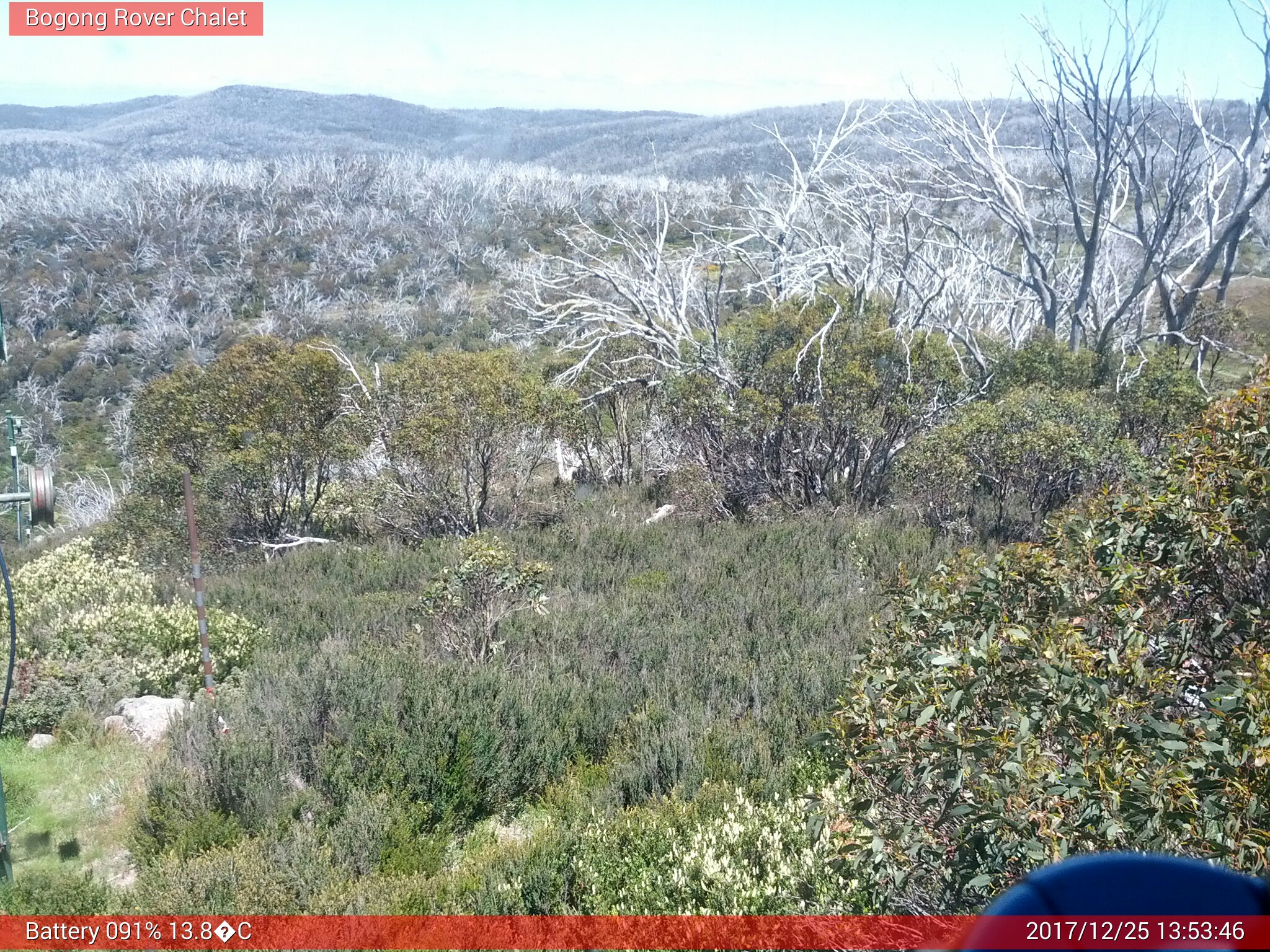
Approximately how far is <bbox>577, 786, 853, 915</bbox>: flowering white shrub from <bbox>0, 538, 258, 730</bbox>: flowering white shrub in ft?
13.7

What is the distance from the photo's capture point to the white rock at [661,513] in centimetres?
1191

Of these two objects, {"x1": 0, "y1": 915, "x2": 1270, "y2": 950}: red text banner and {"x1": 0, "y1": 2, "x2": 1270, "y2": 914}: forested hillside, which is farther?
{"x1": 0, "y1": 915, "x2": 1270, "y2": 950}: red text banner

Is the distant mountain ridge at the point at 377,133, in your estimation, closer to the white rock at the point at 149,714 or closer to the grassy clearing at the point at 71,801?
the white rock at the point at 149,714

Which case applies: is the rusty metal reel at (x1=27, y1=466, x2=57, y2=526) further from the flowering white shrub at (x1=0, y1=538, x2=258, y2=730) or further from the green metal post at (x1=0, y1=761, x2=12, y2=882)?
the flowering white shrub at (x1=0, y1=538, x2=258, y2=730)

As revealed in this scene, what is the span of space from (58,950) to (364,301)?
4044 cm

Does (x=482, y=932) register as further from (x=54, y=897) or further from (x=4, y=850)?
(x=4, y=850)

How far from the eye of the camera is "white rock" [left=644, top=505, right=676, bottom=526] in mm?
11905

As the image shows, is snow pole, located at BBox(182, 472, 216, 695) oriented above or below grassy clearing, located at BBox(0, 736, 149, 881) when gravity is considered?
above

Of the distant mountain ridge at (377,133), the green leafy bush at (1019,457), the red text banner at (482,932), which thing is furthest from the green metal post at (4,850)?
the distant mountain ridge at (377,133)

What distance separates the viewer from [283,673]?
621 cm

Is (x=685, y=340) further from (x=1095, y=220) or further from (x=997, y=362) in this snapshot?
(x=1095, y=220)

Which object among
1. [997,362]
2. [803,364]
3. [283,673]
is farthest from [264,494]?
[997,362]

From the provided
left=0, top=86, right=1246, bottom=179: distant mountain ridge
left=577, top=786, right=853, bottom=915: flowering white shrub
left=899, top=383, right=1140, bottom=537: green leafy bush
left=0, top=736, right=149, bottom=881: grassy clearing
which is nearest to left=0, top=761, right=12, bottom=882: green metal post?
left=0, top=736, right=149, bottom=881: grassy clearing

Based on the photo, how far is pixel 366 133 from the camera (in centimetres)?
9394
